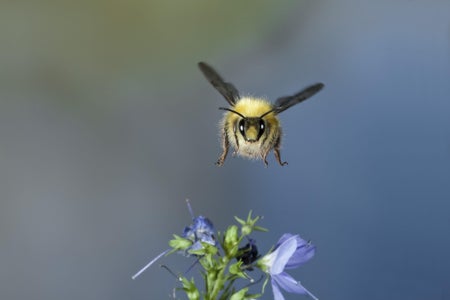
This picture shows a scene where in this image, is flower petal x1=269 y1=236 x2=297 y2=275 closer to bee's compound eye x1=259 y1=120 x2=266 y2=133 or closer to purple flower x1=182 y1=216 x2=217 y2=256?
purple flower x1=182 y1=216 x2=217 y2=256

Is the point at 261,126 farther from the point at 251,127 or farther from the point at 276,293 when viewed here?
the point at 276,293

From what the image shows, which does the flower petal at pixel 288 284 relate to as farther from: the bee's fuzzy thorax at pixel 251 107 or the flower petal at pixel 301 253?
the bee's fuzzy thorax at pixel 251 107

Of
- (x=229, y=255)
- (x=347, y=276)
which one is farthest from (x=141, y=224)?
(x=229, y=255)

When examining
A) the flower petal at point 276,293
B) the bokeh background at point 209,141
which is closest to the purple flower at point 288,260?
the flower petal at point 276,293

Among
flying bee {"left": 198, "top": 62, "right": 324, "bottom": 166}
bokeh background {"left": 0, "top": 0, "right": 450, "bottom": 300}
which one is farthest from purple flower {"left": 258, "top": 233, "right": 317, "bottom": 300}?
bokeh background {"left": 0, "top": 0, "right": 450, "bottom": 300}

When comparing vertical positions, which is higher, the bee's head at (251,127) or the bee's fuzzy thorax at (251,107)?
the bee's fuzzy thorax at (251,107)

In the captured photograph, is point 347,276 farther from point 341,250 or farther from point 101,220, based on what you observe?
point 101,220
